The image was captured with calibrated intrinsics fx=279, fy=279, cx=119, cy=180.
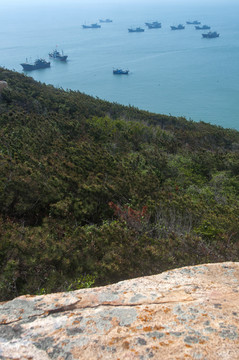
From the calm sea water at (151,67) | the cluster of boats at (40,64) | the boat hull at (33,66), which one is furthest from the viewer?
the cluster of boats at (40,64)

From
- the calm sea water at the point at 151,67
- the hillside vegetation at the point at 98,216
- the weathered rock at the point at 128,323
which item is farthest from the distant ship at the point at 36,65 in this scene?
the weathered rock at the point at 128,323

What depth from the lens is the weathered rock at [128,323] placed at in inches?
76.6

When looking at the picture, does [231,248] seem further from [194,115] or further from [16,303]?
[194,115]

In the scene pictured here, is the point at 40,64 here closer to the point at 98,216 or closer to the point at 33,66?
the point at 33,66

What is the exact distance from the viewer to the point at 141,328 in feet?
7.11

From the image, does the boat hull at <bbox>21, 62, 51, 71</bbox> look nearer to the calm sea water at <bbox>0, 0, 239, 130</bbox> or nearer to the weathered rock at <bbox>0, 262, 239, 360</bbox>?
the calm sea water at <bbox>0, 0, 239, 130</bbox>

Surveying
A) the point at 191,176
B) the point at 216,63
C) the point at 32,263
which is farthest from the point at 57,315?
the point at 216,63

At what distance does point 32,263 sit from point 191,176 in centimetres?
1045

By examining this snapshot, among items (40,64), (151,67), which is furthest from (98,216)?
(40,64)

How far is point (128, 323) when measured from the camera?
7.34 feet

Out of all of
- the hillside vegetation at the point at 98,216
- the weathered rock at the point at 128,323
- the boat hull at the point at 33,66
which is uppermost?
the boat hull at the point at 33,66

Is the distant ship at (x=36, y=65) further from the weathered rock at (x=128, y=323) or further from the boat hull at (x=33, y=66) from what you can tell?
the weathered rock at (x=128, y=323)

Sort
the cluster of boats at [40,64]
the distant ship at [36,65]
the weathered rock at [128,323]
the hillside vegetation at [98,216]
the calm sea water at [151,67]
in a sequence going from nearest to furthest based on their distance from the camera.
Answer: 1. the weathered rock at [128,323]
2. the hillside vegetation at [98,216]
3. the calm sea water at [151,67]
4. the distant ship at [36,65]
5. the cluster of boats at [40,64]

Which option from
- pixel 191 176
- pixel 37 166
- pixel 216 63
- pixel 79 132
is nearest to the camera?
pixel 37 166
